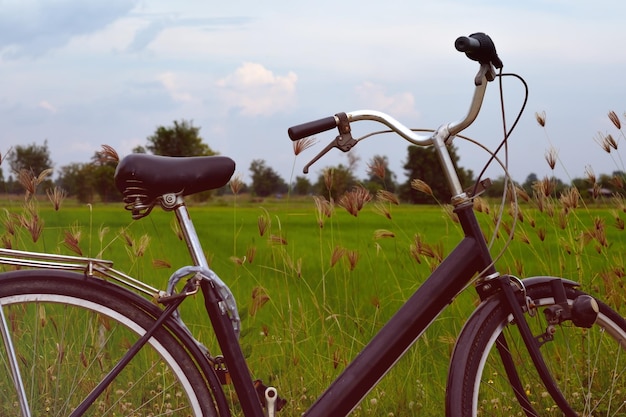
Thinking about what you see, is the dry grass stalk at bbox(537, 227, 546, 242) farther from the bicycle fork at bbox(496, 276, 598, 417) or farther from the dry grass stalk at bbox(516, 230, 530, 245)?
the bicycle fork at bbox(496, 276, 598, 417)

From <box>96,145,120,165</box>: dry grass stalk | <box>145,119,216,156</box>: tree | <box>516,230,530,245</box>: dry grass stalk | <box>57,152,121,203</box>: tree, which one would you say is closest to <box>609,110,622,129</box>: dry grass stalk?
<box>516,230,530,245</box>: dry grass stalk

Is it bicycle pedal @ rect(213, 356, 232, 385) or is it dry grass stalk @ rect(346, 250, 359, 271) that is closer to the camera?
bicycle pedal @ rect(213, 356, 232, 385)

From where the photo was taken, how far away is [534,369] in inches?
153

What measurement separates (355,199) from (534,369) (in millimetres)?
1207

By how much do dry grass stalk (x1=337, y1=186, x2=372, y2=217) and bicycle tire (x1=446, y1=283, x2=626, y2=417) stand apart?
76 centimetres

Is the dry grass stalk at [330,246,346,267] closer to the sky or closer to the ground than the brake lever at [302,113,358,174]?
closer to the ground

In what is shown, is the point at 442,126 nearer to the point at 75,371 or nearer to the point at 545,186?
the point at 545,186

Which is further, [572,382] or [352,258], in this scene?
[572,382]

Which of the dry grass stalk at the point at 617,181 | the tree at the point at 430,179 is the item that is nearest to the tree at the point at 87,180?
the tree at the point at 430,179

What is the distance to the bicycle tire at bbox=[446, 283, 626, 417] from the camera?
2580 millimetres

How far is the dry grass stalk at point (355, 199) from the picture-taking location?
3.49 meters

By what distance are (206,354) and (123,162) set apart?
613 mm

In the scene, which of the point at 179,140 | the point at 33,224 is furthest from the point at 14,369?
the point at 179,140

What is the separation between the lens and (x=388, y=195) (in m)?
3.61
